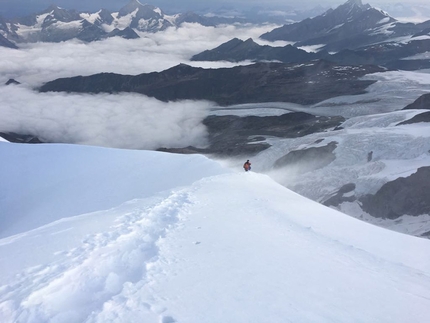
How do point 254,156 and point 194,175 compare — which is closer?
point 194,175

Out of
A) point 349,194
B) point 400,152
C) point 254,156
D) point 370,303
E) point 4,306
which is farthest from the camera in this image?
point 254,156

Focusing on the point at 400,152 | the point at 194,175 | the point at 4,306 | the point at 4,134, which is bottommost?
the point at 4,134

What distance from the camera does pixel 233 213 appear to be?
14.8m

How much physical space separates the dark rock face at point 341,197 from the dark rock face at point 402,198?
1.31 m

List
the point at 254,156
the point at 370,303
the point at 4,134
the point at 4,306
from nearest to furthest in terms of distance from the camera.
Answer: the point at 4,306 → the point at 370,303 → the point at 254,156 → the point at 4,134

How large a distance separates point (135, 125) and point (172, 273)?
630 feet

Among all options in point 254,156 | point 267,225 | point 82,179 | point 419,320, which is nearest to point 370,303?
point 419,320

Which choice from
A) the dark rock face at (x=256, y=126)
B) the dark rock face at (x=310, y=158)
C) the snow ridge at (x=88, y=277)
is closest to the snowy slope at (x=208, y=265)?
the snow ridge at (x=88, y=277)

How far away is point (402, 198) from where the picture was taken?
36531mm

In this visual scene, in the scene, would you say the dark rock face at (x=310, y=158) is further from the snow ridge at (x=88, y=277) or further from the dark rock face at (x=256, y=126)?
the snow ridge at (x=88, y=277)

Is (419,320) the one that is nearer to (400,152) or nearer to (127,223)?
(127,223)

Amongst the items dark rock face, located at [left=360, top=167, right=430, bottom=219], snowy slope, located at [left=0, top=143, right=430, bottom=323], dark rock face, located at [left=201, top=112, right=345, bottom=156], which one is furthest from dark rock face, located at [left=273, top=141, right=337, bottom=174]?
dark rock face, located at [left=201, top=112, right=345, bottom=156]

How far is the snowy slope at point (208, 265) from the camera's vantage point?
24.4ft

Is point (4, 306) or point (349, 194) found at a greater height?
point (4, 306)
